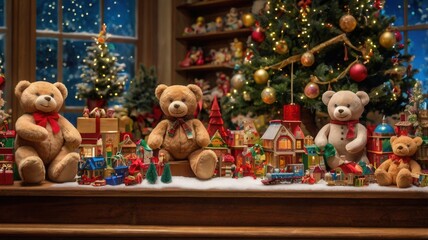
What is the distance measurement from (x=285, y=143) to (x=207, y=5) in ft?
8.80

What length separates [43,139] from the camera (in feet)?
7.47

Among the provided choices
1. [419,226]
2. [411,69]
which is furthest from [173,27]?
[419,226]

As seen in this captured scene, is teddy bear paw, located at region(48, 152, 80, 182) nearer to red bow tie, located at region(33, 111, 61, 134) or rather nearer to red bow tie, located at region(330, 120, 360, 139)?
red bow tie, located at region(33, 111, 61, 134)

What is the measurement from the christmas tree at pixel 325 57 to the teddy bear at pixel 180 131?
114 cm

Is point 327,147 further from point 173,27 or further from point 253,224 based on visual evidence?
point 173,27

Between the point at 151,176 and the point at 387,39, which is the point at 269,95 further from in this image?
the point at 151,176

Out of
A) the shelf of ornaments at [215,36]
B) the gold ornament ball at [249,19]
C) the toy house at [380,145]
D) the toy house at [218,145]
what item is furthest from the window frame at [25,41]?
the toy house at [380,145]

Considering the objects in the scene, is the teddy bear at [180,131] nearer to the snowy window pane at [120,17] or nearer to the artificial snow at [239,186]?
the artificial snow at [239,186]

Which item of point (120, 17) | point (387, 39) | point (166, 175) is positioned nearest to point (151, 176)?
point (166, 175)

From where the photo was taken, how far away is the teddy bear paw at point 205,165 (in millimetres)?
2395

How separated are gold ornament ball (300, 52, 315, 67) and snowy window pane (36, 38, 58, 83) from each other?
221 centimetres

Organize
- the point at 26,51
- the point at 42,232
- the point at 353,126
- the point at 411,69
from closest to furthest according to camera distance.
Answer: the point at 42,232 < the point at 353,126 < the point at 411,69 < the point at 26,51

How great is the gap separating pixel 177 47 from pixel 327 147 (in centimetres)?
271

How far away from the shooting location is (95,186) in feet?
7.33
